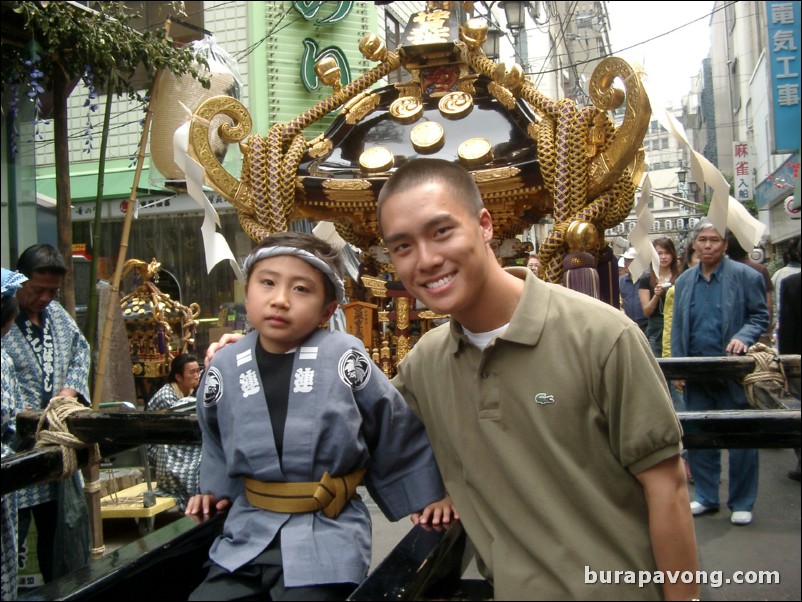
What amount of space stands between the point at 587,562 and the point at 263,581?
72 cm

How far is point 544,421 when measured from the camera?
1.40 m

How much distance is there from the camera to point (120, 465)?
5.62 meters

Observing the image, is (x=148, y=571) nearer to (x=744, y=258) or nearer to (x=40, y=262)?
(x=40, y=262)

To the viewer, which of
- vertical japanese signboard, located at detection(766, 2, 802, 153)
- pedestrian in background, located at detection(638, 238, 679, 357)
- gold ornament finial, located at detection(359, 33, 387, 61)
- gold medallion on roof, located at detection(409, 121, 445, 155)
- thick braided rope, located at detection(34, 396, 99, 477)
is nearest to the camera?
vertical japanese signboard, located at detection(766, 2, 802, 153)

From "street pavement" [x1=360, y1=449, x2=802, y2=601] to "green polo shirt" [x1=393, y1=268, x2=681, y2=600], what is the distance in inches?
7.8

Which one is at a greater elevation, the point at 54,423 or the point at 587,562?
the point at 54,423

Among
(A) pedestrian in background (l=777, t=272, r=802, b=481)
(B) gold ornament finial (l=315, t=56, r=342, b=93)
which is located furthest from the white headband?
(B) gold ornament finial (l=315, t=56, r=342, b=93)

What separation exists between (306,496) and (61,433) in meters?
0.88

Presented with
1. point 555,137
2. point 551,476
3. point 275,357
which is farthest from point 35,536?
point 555,137

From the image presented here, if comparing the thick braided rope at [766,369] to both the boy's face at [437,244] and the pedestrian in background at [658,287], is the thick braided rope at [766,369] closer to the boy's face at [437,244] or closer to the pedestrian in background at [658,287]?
the boy's face at [437,244]

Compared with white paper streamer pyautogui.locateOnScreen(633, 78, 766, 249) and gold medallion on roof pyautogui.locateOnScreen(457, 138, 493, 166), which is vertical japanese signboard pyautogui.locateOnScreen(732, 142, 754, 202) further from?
gold medallion on roof pyautogui.locateOnScreen(457, 138, 493, 166)

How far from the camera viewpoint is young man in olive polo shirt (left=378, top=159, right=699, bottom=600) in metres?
1.33

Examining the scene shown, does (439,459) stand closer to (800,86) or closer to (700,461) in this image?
(800,86)

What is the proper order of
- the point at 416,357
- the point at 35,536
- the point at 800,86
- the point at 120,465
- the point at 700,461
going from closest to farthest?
1. the point at 800,86
2. the point at 416,357
3. the point at 700,461
4. the point at 35,536
5. the point at 120,465
